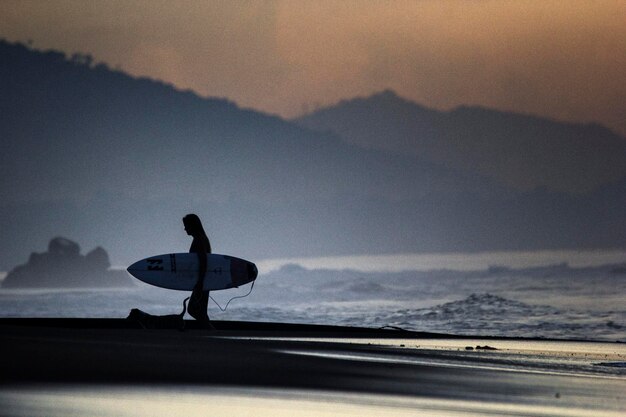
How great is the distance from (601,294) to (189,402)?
33.4m

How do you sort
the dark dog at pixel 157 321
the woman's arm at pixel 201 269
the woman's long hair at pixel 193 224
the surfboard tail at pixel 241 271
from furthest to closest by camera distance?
the surfboard tail at pixel 241 271, the woman's arm at pixel 201 269, the woman's long hair at pixel 193 224, the dark dog at pixel 157 321

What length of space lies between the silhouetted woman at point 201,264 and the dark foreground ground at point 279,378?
6053 mm

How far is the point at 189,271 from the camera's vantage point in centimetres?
2281

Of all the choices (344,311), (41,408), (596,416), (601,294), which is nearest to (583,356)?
(596,416)

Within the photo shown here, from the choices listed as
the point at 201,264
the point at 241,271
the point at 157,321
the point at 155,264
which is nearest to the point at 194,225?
the point at 201,264

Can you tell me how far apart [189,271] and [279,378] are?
43.2ft

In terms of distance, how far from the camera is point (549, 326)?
28062 millimetres

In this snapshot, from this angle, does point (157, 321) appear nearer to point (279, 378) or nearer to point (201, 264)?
point (201, 264)

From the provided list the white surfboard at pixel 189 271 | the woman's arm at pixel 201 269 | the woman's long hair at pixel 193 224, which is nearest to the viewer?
the woman's long hair at pixel 193 224

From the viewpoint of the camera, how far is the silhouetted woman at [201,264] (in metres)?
21.3

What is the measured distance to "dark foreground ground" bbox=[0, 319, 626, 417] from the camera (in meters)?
8.22

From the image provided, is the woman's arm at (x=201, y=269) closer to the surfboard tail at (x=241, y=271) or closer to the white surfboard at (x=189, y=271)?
the white surfboard at (x=189, y=271)

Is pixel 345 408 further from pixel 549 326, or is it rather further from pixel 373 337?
pixel 549 326

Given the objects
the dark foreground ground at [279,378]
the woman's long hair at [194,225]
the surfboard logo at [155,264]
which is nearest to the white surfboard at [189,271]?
the surfboard logo at [155,264]
